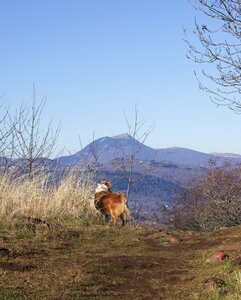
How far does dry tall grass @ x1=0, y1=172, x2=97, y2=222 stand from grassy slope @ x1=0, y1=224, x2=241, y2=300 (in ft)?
3.39

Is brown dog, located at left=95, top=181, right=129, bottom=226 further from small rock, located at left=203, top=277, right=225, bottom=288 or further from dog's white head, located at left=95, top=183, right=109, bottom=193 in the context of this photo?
small rock, located at left=203, top=277, right=225, bottom=288

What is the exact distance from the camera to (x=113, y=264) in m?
6.62

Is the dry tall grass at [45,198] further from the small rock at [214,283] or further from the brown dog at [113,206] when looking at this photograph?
the small rock at [214,283]

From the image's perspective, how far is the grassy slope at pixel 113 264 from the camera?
212 inches

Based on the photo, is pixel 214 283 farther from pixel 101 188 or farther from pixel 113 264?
pixel 101 188

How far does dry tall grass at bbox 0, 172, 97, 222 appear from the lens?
10.2m

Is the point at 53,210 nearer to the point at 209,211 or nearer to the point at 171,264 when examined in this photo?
the point at 171,264

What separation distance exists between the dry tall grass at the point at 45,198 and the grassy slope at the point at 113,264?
1.03 meters

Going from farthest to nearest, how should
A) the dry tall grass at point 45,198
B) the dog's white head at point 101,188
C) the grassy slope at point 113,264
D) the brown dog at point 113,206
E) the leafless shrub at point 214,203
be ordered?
the leafless shrub at point 214,203 < the dog's white head at point 101,188 < the brown dog at point 113,206 < the dry tall grass at point 45,198 < the grassy slope at point 113,264

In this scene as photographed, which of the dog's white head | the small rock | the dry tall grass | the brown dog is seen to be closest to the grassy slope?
the small rock

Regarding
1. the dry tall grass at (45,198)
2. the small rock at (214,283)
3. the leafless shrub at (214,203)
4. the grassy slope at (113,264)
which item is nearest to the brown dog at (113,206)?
the dry tall grass at (45,198)

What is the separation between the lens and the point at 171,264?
6887 millimetres

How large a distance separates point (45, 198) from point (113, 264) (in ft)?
14.9

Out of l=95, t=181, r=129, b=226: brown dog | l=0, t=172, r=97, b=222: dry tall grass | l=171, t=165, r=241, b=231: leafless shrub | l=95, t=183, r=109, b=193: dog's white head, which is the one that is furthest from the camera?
l=171, t=165, r=241, b=231: leafless shrub
